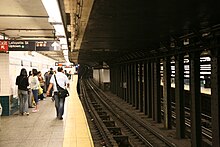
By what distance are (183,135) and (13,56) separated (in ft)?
23.8

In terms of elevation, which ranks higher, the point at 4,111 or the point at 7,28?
the point at 7,28

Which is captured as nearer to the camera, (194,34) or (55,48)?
(194,34)

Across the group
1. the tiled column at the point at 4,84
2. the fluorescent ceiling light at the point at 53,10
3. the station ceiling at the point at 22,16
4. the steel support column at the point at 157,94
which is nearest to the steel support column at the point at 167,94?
the steel support column at the point at 157,94

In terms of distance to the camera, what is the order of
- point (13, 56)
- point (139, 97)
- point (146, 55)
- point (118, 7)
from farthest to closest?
point (139, 97)
point (13, 56)
point (146, 55)
point (118, 7)

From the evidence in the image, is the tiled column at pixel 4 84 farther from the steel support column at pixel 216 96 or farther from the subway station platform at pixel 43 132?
the steel support column at pixel 216 96

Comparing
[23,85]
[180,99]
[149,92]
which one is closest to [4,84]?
[23,85]

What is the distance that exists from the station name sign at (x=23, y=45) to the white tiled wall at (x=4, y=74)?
1.37 feet

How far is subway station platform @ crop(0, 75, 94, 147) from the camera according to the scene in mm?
5160

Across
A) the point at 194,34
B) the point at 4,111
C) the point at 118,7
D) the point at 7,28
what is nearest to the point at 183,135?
the point at 194,34

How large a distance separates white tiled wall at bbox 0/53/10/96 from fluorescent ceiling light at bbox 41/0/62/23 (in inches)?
148

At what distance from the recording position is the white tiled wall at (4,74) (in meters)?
9.65

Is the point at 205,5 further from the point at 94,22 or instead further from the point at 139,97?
the point at 139,97

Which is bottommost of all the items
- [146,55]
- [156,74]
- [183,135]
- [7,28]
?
[183,135]

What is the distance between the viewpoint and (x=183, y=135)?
715cm
